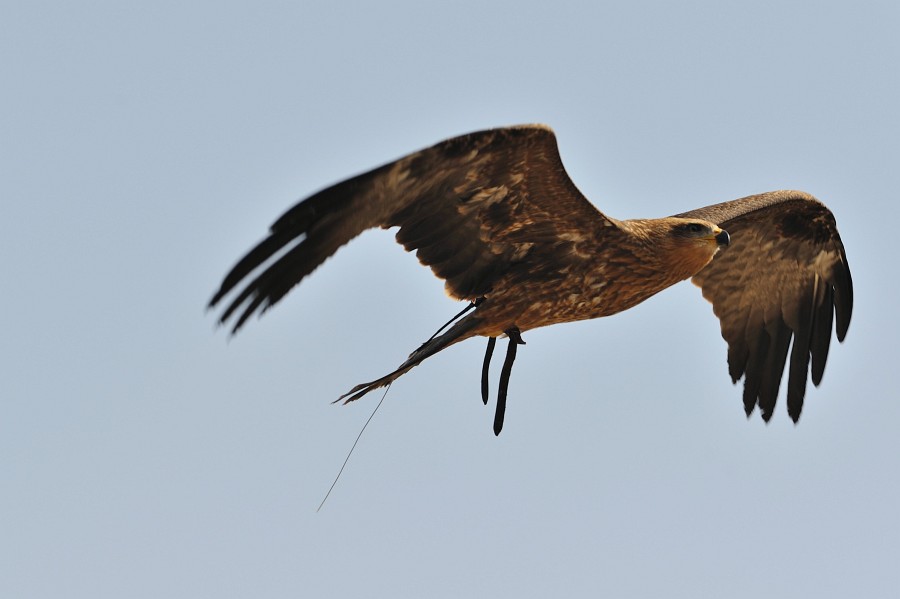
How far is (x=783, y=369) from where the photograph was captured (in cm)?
1296

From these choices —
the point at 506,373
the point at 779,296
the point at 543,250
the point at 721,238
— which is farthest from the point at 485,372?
the point at 779,296

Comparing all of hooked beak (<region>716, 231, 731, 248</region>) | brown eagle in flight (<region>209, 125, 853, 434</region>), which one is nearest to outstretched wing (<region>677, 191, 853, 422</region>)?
brown eagle in flight (<region>209, 125, 853, 434</region>)

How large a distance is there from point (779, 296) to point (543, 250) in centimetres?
367

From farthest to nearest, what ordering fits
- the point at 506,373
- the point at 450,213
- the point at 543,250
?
the point at 506,373, the point at 543,250, the point at 450,213

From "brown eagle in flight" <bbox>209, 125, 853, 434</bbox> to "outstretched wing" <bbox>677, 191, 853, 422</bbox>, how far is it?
12mm

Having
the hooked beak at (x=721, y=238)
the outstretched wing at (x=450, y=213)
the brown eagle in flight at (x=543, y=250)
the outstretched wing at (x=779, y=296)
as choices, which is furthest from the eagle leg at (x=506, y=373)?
the outstretched wing at (x=779, y=296)

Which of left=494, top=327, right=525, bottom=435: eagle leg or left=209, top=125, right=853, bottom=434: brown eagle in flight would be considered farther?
left=494, top=327, right=525, bottom=435: eagle leg

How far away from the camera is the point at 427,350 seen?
33.5 ft

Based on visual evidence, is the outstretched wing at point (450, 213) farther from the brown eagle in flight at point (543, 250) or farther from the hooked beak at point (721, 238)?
the hooked beak at point (721, 238)

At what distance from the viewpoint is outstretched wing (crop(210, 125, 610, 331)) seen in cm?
874

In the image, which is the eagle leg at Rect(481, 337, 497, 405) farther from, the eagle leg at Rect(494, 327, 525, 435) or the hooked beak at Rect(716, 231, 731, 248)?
the hooked beak at Rect(716, 231, 731, 248)

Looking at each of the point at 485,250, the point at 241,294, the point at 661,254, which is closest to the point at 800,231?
the point at 661,254

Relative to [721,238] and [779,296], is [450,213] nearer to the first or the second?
[721,238]

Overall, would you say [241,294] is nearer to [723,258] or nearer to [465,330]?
[465,330]
